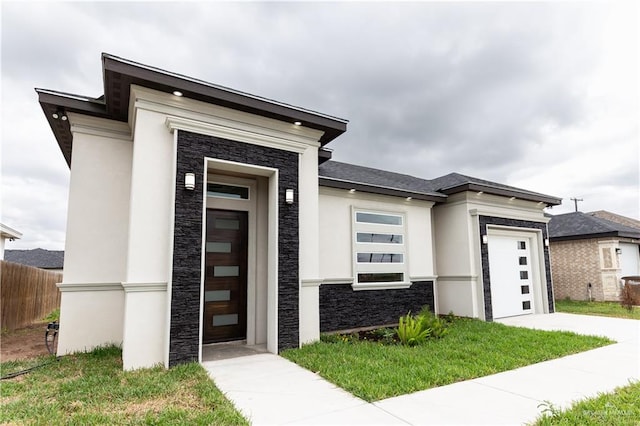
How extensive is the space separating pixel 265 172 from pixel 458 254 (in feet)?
19.7

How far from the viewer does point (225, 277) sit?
589 centimetres

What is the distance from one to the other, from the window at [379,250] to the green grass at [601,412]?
4.59 meters

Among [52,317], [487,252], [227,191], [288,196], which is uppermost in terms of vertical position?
[227,191]

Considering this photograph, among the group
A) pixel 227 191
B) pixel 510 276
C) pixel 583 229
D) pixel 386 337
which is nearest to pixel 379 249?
pixel 386 337

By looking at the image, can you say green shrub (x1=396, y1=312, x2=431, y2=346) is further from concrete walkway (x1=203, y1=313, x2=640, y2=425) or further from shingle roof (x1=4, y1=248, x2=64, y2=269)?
shingle roof (x1=4, y1=248, x2=64, y2=269)

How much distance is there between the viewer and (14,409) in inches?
122

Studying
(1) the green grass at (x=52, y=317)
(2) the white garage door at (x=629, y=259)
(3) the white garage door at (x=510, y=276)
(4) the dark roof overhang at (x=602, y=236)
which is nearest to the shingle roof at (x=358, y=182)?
(3) the white garage door at (x=510, y=276)

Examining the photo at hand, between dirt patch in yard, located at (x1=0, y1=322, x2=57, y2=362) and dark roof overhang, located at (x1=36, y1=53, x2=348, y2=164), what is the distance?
379cm

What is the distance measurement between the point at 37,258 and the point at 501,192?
31.7 meters

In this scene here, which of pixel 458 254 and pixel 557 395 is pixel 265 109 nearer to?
pixel 557 395

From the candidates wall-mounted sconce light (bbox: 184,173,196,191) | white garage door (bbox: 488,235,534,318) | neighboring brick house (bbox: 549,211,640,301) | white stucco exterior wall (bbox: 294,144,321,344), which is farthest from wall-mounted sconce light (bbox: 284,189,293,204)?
neighboring brick house (bbox: 549,211,640,301)

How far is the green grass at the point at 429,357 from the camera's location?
3764 millimetres

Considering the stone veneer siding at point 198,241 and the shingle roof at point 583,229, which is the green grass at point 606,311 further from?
the stone veneer siding at point 198,241

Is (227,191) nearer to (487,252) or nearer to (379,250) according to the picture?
(379,250)
